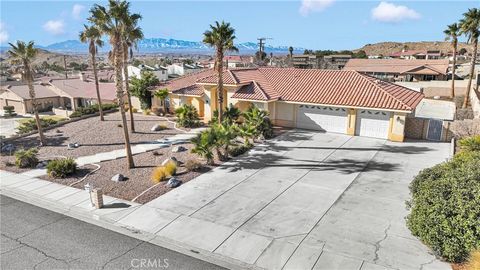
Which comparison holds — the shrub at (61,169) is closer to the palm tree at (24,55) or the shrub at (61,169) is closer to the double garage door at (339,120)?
the palm tree at (24,55)

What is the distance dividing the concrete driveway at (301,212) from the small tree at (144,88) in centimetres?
2108

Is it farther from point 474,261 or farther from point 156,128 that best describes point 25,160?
point 474,261

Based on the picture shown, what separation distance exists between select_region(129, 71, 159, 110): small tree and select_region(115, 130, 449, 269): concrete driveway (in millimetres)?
21081

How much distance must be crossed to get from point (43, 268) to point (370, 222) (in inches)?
495

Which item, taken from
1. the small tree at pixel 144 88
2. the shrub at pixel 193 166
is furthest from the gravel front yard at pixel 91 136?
the shrub at pixel 193 166

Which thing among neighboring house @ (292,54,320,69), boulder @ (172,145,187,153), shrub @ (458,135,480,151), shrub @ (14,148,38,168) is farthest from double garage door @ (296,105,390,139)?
neighboring house @ (292,54,320,69)

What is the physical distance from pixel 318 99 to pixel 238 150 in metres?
9.57

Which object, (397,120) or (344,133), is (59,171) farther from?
(397,120)

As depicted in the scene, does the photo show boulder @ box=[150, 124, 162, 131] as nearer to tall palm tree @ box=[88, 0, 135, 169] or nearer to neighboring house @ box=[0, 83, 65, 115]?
tall palm tree @ box=[88, 0, 135, 169]

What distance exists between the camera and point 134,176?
65.9 ft

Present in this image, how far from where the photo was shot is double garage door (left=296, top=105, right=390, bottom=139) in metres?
27.4

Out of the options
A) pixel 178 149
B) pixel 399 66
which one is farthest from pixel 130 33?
pixel 399 66

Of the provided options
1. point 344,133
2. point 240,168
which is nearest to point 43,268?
point 240,168

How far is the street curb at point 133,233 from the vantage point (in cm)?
1205
